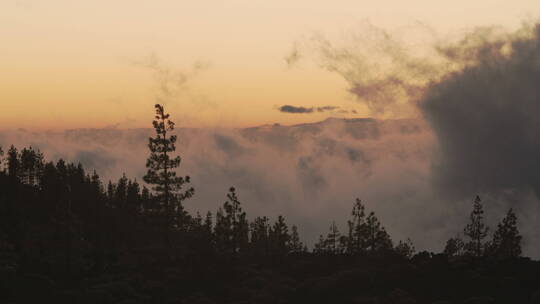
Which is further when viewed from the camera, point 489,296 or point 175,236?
point 175,236

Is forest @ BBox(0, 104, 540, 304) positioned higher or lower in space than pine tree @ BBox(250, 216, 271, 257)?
lower

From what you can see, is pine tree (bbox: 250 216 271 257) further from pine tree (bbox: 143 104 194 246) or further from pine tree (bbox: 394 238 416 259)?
pine tree (bbox: 143 104 194 246)

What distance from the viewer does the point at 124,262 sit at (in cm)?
5031

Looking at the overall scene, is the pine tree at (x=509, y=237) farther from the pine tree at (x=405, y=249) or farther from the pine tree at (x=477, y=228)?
the pine tree at (x=405, y=249)

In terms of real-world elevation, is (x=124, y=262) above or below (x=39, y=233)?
below

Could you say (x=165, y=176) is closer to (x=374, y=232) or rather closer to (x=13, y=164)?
(x=374, y=232)

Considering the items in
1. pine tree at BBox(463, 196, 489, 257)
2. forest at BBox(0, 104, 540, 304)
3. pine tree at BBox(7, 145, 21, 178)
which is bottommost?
forest at BBox(0, 104, 540, 304)

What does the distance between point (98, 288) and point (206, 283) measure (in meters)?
8.48

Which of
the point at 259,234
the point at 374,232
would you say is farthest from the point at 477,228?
the point at 259,234

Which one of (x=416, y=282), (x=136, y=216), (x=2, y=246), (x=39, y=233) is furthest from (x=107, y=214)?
(x=416, y=282)

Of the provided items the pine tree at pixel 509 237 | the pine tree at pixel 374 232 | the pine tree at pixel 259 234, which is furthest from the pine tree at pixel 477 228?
the pine tree at pixel 259 234

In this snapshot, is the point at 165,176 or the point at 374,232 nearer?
the point at 165,176

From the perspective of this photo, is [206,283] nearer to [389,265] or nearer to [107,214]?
[389,265]

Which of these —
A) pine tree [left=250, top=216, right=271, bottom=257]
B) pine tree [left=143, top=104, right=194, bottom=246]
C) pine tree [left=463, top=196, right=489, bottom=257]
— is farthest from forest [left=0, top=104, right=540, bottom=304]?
pine tree [left=250, top=216, right=271, bottom=257]
